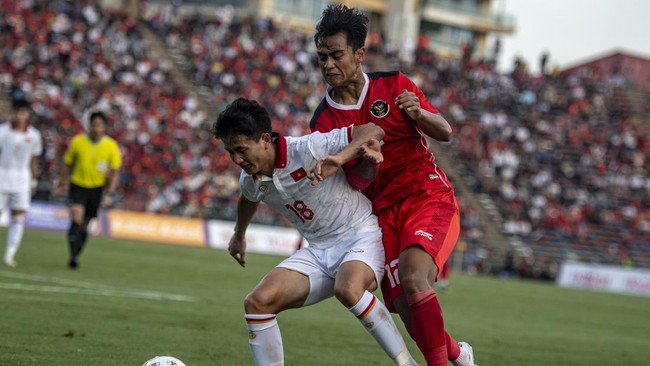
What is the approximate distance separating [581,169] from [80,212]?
31362 millimetres

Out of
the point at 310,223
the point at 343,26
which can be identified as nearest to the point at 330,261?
the point at 310,223

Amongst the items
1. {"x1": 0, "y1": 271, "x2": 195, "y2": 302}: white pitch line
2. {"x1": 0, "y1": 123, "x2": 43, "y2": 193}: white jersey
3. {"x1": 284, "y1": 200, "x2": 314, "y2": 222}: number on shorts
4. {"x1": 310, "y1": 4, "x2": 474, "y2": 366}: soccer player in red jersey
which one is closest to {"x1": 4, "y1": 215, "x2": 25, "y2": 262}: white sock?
{"x1": 0, "y1": 123, "x2": 43, "y2": 193}: white jersey

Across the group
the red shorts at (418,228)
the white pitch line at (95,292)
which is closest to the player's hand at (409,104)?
the red shorts at (418,228)

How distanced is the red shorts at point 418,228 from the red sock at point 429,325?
0.33 meters

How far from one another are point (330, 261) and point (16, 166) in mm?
10598

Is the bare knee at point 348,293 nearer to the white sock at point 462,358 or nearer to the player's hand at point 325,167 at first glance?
the player's hand at point 325,167

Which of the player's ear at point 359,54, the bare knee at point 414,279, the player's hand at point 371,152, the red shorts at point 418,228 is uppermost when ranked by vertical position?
the player's ear at point 359,54

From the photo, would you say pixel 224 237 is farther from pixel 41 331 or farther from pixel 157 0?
pixel 157 0

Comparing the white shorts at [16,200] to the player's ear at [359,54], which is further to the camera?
the white shorts at [16,200]

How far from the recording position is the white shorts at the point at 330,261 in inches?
278

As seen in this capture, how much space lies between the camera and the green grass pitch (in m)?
9.04

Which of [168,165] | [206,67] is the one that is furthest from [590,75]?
[168,165]

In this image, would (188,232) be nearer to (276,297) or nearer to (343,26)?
(343,26)

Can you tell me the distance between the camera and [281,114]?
1601 inches
